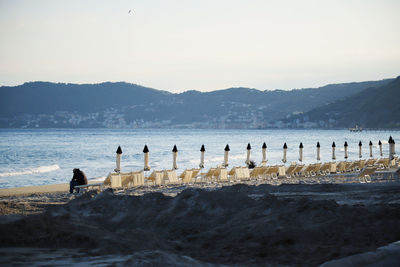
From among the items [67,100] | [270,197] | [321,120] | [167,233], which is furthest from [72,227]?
[321,120]

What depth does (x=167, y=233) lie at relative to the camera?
830 cm

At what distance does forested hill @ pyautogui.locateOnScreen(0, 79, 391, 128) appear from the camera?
133m

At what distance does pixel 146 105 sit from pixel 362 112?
194 ft

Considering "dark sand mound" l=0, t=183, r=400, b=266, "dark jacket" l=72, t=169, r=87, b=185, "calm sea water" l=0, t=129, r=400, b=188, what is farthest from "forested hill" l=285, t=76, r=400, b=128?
Answer: "dark sand mound" l=0, t=183, r=400, b=266

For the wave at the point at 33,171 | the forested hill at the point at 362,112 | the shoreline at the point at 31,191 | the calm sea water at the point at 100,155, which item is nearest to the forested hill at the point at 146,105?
the forested hill at the point at 362,112

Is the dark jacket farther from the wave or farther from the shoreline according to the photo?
the wave

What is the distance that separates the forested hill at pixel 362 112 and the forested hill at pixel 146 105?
8446 mm

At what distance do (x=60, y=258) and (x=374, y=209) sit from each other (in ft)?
15.5

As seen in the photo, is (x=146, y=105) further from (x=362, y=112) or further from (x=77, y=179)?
(x=77, y=179)

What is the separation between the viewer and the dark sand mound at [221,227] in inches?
246

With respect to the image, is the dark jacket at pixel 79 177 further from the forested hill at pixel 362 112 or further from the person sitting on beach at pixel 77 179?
the forested hill at pixel 362 112

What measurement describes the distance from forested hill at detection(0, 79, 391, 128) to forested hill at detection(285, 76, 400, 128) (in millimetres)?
8446

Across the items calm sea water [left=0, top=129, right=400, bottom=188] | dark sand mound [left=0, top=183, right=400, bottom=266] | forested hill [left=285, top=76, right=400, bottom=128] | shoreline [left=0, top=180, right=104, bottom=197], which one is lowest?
calm sea water [left=0, top=129, right=400, bottom=188]

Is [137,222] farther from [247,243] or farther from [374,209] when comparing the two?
[374,209]
